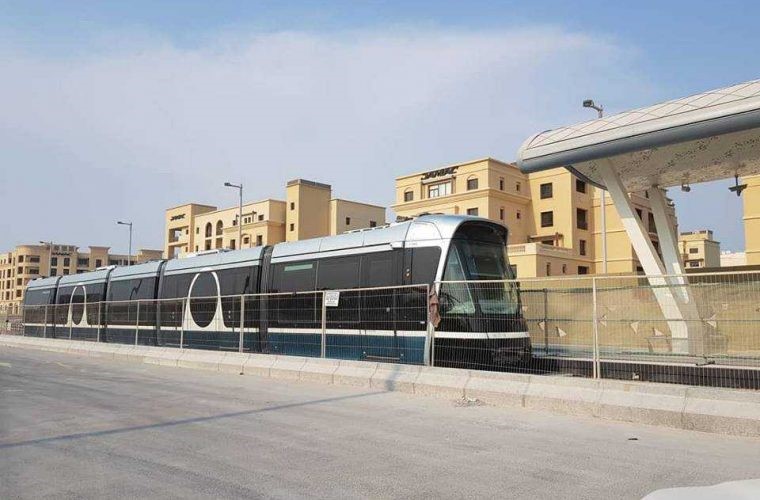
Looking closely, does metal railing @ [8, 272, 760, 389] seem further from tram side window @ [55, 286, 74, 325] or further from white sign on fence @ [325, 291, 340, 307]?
tram side window @ [55, 286, 74, 325]

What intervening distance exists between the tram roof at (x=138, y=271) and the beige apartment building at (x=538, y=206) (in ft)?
129

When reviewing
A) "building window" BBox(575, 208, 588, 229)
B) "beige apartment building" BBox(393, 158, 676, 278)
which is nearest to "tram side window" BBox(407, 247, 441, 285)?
"beige apartment building" BBox(393, 158, 676, 278)

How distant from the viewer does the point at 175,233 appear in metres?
103

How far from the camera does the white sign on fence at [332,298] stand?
15.2 m

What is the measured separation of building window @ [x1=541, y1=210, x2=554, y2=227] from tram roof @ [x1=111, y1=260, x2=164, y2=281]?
152ft

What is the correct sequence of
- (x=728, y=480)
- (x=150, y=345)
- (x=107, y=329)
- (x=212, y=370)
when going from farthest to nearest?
(x=107, y=329) → (x=150, y=345) → (x=212, y=370) → (x=728, y=480)

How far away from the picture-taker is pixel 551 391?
10445 mm

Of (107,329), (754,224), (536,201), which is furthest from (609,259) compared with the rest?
(107,329)

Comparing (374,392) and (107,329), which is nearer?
(374,392)

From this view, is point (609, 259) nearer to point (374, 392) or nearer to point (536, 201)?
point (536, 201)

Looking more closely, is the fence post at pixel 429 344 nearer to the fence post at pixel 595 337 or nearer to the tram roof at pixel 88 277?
the fence post at pixel 595 337

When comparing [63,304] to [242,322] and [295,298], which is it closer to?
[242,322]

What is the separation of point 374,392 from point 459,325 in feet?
7.14

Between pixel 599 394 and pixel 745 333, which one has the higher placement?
pixel 745 333
